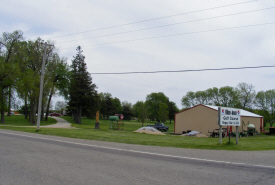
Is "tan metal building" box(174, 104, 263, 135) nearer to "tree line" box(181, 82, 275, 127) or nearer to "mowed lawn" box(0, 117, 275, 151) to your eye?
"mowed lawn" box(0, 117, 275, 151)

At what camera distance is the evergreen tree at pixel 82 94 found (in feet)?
184

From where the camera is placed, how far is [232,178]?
252 inches

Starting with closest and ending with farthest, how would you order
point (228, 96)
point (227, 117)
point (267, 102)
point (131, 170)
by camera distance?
1. point (131, 170)
2. point (227, 117)
3. point (267, 102)
4. point (228, 96)

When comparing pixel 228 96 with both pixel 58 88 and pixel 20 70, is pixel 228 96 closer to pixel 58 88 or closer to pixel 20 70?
pixel 58 88

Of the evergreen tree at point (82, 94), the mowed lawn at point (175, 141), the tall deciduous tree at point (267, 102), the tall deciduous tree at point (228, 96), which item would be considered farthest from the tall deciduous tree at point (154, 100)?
the mowed lawn at point (175, 141)

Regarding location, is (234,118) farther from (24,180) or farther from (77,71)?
(77,71)

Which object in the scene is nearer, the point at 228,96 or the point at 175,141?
the point at 175,141

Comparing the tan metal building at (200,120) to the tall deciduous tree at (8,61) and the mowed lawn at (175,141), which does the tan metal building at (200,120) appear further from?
the tall deciduous tree at (8,61)

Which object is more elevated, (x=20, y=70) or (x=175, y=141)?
(x=20, y=70)

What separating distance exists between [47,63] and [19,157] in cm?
4150

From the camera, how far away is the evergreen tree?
56156 millimetres

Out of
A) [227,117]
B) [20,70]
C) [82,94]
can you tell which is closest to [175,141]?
[227,117]

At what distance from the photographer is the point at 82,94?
57156 millimetres

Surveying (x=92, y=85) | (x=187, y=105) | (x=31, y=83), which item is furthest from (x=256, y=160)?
(x=187, y=105)
